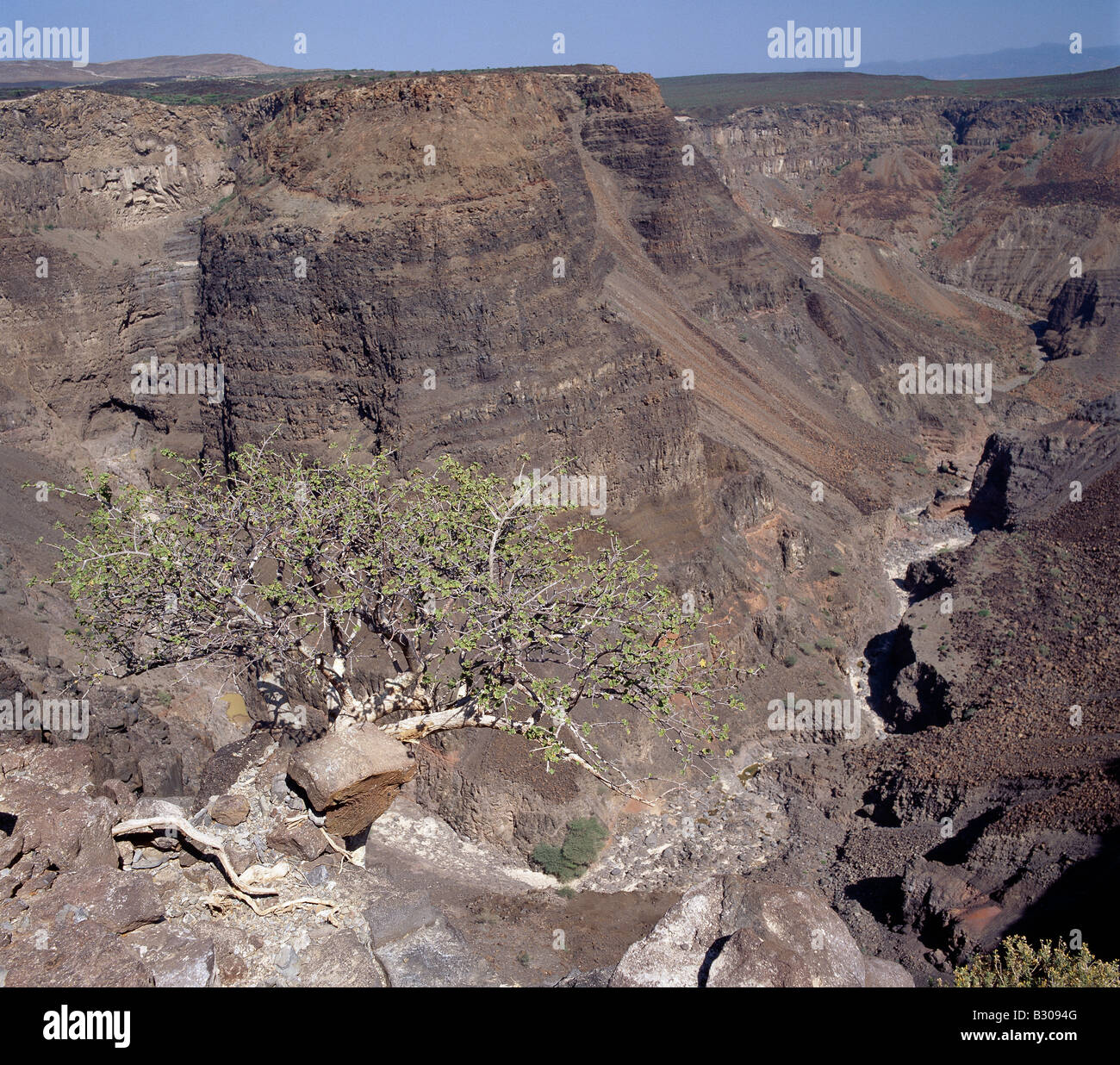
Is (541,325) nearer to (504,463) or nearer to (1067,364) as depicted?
(504,463)

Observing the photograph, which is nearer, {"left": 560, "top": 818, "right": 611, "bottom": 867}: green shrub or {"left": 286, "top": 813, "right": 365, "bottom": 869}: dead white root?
{"left": 286, "top": 813, "right": 365, "bottom": 869}: dead white root

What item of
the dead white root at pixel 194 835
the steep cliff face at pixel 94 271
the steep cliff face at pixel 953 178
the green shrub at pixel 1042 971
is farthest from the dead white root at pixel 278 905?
the steep cliff face at pixel 953 178

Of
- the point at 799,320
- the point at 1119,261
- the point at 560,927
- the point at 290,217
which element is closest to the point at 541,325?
the point at 290,217

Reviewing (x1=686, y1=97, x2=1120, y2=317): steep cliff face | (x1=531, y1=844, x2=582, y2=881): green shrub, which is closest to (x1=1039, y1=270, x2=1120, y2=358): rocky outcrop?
(x1=686, y1=97, x2=1120, y2=317): steep cliff face

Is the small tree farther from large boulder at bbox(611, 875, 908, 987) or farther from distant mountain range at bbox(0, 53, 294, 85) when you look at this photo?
distant mountain range at bbox(0, 53, 294, 85)

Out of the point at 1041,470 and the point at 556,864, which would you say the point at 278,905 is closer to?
the point at 556,864

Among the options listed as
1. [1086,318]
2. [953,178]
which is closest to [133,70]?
[953,178]
